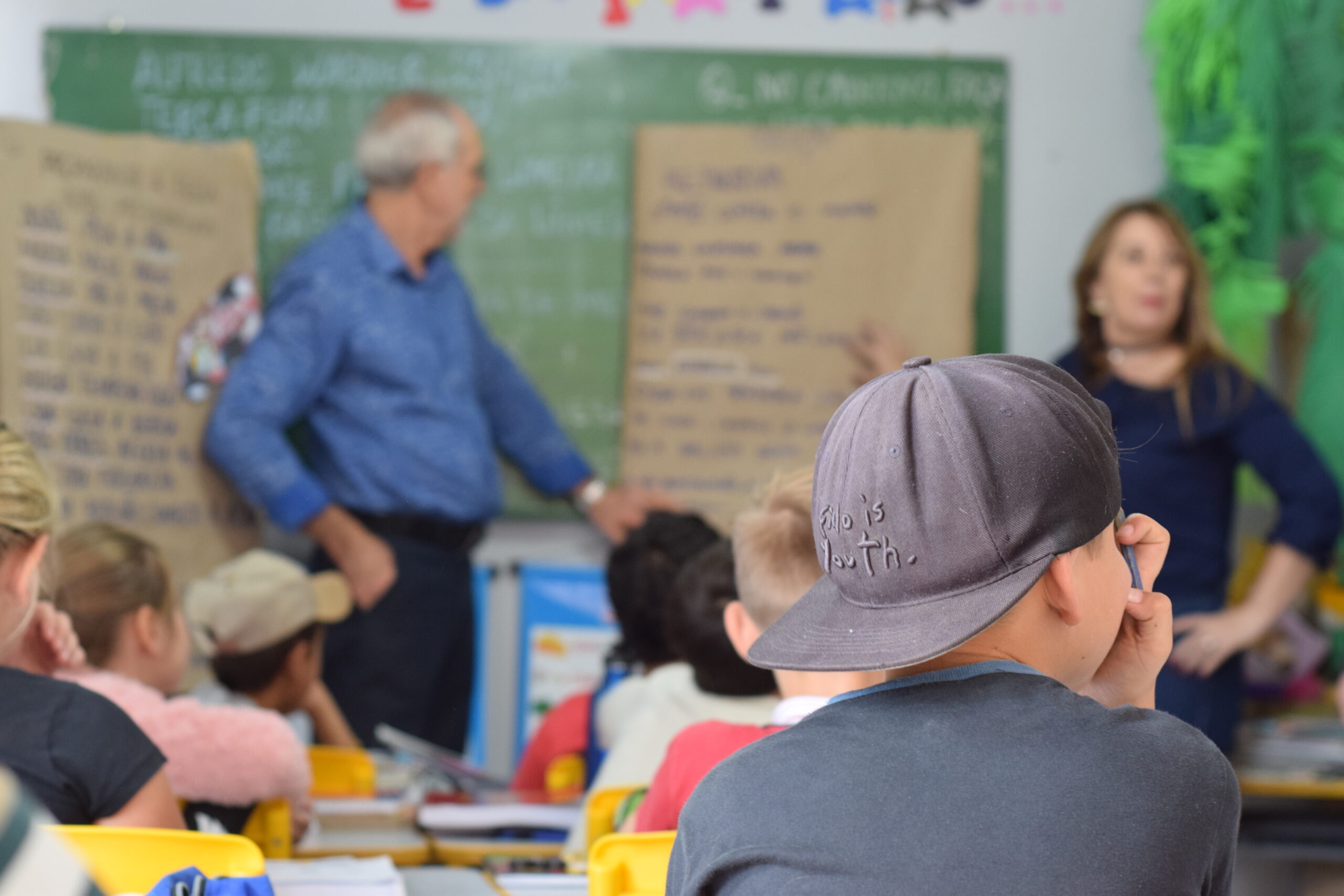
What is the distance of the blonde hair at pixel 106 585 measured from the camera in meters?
1.82

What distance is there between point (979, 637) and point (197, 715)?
1127mm

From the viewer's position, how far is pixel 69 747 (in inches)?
49.1

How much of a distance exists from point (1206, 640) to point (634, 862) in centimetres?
213

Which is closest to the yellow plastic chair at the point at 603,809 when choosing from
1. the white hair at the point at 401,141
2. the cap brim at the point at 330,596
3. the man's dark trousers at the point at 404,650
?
the cap brim at the point at 330,596

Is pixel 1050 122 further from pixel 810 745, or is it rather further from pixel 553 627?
pixel 810 745

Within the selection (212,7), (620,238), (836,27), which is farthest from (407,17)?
(836,27)

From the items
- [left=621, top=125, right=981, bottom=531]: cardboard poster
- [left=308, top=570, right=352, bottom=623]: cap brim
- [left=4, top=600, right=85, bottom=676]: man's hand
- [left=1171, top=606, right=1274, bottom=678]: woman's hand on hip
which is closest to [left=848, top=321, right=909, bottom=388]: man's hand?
[left=621, top=125, right=981, bottom=531]: cardboard poster

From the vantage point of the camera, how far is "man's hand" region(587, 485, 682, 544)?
3.55 m

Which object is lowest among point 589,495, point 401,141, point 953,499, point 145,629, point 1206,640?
point 1206,640

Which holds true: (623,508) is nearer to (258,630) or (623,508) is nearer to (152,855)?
(258,630)

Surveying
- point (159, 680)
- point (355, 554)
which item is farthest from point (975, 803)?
point (355, 554)

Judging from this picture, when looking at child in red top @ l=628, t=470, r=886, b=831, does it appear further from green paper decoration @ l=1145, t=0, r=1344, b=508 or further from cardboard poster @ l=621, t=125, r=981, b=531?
green paper decoration @ l=1145, t=0, r=1344, b=508

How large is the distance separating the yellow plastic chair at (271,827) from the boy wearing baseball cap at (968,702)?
1.00 m

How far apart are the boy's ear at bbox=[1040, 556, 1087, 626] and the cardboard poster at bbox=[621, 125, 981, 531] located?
2751 millimetres
